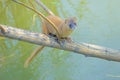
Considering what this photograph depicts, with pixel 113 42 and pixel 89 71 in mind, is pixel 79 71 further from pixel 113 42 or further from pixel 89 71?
→ pixel 113 42

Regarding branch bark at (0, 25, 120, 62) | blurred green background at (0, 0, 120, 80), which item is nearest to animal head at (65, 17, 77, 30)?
branch bark at (0, 25, 120, 62)

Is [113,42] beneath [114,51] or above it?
beneath

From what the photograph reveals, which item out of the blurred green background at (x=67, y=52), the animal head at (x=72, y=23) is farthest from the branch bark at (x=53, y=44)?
the blurred green background at (x=67, y=52)

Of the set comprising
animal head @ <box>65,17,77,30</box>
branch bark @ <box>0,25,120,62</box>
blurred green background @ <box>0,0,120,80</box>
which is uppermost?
animal head @ <box>65,17,77,30</box>

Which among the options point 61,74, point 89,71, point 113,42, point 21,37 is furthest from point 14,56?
point 21,37

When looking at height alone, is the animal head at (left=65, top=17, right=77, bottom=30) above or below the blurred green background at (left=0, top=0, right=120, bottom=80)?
above

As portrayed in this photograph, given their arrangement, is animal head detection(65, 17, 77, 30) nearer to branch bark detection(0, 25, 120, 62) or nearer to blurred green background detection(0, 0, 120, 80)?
branch bark detection(0, 25, 120, 62)

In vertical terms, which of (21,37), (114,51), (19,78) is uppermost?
(21,37)
